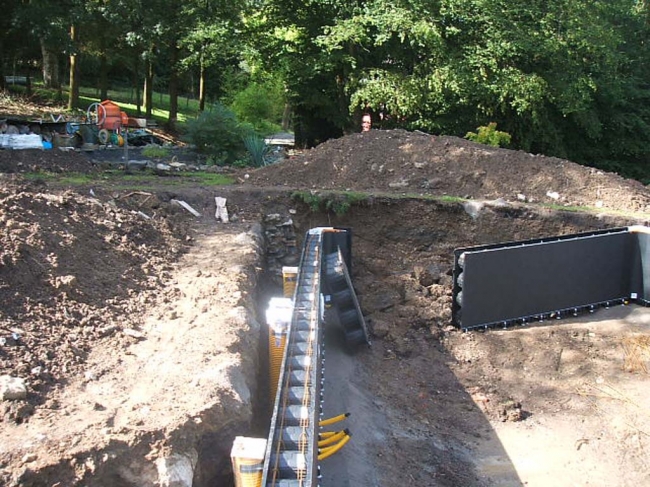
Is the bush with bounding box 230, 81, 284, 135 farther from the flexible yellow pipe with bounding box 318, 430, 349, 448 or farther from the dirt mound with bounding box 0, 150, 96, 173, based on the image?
the flexible yellow pipe with bounding box 318, 430, 349, 448

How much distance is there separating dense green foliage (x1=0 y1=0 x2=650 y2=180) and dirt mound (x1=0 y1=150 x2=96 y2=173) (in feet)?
23.1

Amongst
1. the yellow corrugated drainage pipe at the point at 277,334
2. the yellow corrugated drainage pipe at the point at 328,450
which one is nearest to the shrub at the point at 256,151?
the yellow corrugated drainage pipe at the point at 277,334

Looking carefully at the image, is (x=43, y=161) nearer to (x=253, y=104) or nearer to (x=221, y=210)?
(x=221, y=210)

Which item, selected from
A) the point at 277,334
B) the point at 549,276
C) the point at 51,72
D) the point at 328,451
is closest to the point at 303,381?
the point at 328,451

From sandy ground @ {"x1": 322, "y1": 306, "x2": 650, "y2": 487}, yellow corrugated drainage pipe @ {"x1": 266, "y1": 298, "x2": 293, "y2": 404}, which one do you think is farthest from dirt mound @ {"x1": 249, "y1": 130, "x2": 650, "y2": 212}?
yellow corrugated drainage pipe @ {"x1": 266, "y1": 298, "x2": 293, "y2": 404}

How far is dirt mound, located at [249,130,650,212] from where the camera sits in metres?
13.0

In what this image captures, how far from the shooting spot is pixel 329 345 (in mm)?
9062

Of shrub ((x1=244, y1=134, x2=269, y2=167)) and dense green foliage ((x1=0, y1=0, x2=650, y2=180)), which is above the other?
dense green foliage ((x1=0, y1=0, x2=650, y2=180))

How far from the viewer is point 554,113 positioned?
811 inches

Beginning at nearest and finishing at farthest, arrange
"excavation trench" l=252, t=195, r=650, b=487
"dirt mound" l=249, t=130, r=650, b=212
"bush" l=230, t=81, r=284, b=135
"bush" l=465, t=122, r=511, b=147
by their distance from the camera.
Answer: "excavation trench" l=252, t=195, r=650, b=487, "dirt mound" l=249, t=130, r=650, b=212, "bush" l=465, t=122, r=511, b=147, "bush" l=230, t=81, r=284, b=135

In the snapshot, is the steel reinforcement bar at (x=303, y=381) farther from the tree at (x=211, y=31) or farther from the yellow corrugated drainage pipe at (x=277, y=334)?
the tree at (x=211, y=31)

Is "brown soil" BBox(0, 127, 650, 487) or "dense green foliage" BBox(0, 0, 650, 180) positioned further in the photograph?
"dense green foliage" BBox(0, 0, 650, 180)

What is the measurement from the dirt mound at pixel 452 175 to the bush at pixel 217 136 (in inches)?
102

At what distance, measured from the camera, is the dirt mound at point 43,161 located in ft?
39.3
